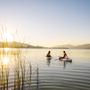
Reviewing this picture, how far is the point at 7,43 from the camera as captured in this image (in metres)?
9.80

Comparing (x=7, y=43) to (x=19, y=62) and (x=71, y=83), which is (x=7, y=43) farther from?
(x=71, y=83)

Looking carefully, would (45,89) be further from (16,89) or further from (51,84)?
(16,89)

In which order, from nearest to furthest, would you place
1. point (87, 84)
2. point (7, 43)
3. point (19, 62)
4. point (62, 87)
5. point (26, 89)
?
point (7, 43) < point (19, 62) < point (26, 89) < point (62, 87) < point (87, 84)

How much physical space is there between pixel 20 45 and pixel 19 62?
1136 mm

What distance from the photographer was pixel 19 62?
11.4 meters

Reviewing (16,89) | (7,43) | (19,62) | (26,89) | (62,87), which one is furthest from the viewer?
(62,87)

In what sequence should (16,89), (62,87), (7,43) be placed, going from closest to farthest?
1. (7,43)
2. (16,89)
3. (62,87)

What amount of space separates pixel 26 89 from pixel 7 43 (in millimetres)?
4335

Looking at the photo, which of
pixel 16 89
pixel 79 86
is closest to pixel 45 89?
pixel 79 86

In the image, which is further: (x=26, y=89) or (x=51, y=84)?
(x=51, y=84)

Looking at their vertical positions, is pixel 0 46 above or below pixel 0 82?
above

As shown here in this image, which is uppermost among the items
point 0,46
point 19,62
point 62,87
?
point 0,46

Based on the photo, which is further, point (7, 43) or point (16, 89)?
point (16, 89)

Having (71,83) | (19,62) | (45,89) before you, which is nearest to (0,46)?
(19,62)
